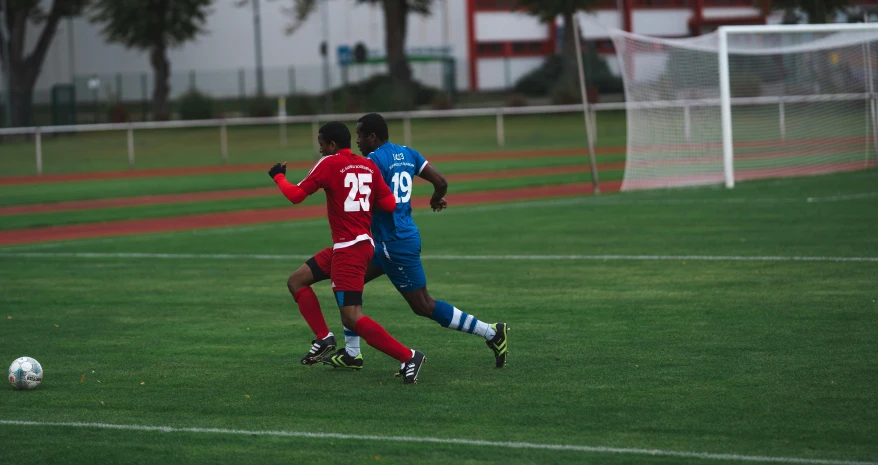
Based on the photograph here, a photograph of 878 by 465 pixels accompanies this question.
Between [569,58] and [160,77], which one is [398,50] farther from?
[160,77]

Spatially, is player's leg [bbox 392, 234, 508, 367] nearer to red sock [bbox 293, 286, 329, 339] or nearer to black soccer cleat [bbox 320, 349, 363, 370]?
black soccer cleat [bbox 320, 349, 363, 370]

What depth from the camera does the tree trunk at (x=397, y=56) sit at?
49500mm

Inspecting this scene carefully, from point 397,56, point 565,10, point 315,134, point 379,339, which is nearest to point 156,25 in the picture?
point 397,56

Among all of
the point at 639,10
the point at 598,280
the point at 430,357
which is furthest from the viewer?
the point at 639,10

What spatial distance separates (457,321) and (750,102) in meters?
21.6

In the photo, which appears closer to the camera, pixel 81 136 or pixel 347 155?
pixel 347 155

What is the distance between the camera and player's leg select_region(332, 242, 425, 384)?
7.54 meters

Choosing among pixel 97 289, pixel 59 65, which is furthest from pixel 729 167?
pixel 59 65

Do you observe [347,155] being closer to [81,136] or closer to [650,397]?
[650,397]

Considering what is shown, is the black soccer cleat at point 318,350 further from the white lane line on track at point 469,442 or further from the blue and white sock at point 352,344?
the white lane line on track at point 469,442

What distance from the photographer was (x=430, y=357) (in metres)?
8.43

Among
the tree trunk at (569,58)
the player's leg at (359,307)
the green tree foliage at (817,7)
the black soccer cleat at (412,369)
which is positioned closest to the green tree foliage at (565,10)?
the tree trunk at (569,58)

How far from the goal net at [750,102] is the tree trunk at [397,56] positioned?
2387cm

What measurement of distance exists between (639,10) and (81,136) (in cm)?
2986
